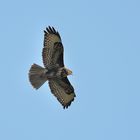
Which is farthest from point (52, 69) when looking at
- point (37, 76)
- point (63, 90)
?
point (63, 90)

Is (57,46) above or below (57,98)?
above

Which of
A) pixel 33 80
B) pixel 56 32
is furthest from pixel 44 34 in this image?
pixel 33 80

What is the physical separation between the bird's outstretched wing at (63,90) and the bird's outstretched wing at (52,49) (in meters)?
0.75

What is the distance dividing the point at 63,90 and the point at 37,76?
5.02 feet

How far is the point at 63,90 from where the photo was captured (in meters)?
20.1

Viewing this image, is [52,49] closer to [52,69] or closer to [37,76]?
[52,69]

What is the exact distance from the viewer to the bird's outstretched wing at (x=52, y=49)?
19.4 meters

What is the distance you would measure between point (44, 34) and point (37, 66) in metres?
1.36

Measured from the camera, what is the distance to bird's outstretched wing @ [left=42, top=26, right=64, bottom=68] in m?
19.4

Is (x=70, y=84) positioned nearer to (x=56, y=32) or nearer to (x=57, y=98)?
(x=57, y=98)

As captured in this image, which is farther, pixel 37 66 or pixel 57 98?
pixel 57 98

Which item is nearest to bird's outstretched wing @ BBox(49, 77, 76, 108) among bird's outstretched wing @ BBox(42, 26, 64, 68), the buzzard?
the buzzard

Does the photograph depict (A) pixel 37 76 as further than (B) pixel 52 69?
No

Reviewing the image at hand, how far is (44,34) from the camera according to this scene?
64.3 feet
